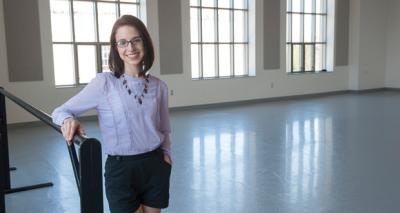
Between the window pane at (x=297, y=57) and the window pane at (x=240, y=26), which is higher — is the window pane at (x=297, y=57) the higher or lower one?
the lower one

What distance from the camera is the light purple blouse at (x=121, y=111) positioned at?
5.14 ft

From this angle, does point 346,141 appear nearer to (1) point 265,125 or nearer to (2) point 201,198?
(1) point 265,125

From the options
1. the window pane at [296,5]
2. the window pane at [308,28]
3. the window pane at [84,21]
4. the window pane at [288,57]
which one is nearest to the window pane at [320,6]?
the window pane at [308,28]

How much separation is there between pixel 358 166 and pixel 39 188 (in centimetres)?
330

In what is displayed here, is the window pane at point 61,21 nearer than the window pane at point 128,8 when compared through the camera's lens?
Yes

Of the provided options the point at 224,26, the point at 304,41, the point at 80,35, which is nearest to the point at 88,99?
the point at 80,35

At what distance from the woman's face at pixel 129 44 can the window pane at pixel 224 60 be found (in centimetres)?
878

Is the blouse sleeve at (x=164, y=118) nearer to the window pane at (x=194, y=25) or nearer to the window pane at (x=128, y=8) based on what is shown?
the window pane at (x=128, y=8)

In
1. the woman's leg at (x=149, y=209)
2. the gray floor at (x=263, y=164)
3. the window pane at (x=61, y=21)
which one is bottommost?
the gray floor at (x=263, y=164)

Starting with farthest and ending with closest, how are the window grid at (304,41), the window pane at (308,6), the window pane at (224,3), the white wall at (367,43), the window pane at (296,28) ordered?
1. the white wall at (367,43)
2. the window pane at (308,6)
3. the window pane at (296,28)
4. the window grid at (304,41)
5. the window pane at (224,3)

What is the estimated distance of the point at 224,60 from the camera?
10.4 metres

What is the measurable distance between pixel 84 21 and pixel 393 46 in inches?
390

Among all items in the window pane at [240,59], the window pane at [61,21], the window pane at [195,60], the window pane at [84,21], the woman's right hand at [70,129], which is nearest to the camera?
the woman's right hand at [70,129]

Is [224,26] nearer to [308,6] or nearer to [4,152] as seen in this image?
[308,6]
